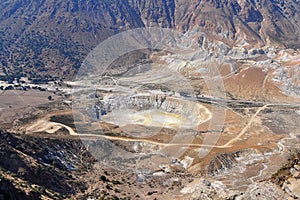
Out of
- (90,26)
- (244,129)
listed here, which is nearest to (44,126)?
(244,129)

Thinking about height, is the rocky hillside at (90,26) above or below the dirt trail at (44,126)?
below

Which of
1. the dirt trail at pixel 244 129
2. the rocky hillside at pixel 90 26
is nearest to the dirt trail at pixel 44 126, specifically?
the dirt trail at pixel 244 129

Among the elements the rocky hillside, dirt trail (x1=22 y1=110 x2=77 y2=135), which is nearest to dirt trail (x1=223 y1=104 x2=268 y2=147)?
dirt trail (x1=22 y1=110 x2=77 y2=135)

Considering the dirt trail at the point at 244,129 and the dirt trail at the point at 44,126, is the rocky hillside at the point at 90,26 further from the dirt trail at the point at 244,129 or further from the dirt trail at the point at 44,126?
the dirt trail at the point at 244,129

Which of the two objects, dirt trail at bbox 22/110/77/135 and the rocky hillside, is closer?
dirt trail at bbox 22/110/77/135

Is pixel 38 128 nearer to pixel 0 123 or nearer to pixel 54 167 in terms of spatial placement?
pixel 0 123

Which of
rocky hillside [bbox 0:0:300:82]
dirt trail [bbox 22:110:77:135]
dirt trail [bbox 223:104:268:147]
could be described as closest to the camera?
dirt trail [bbox 22:110:77:135]

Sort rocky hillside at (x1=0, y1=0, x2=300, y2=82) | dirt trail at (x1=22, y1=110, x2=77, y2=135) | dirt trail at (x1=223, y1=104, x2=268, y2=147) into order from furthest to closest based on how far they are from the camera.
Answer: rocky hillside at (x1=0, y1=0, x2=300, y2=82) < dirt trail at (x1=223, y1=104, x2=268, y2=147) < dirt trail at (x1=22, y1=110, x2=77, y2=135)

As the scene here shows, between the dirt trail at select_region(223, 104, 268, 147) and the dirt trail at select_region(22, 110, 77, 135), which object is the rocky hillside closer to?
the dirt trail at select_region(22, 110, 77, 135)
